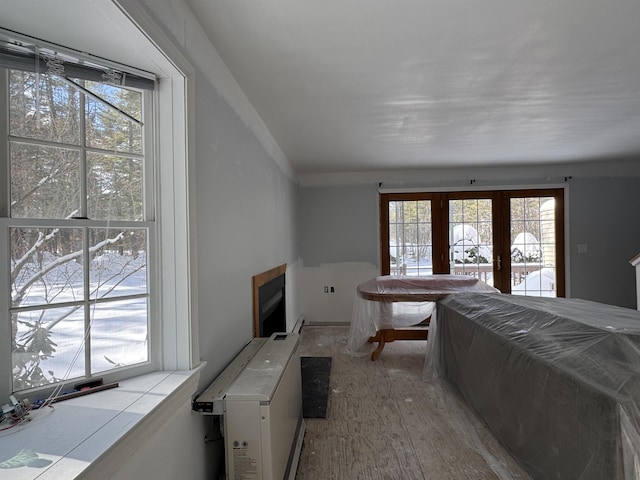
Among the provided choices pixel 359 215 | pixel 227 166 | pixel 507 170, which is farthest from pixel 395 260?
pixel 227 166

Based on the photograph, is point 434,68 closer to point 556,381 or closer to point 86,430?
point 556,381

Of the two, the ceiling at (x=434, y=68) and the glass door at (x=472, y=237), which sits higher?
the ceiling at (x=434, y=68)

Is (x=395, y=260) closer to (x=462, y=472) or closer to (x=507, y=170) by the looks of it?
(x=507, y=170)

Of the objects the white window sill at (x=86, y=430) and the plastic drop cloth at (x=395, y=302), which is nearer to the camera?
the white window sill at (x=86, y=430)

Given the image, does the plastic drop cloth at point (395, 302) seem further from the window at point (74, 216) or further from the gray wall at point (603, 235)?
the window at point (74, 216)

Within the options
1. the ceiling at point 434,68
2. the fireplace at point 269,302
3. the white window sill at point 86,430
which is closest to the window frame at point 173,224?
the white window sill at point 86,430

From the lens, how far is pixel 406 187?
484 cm

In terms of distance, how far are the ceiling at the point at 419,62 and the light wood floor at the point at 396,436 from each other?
217cm

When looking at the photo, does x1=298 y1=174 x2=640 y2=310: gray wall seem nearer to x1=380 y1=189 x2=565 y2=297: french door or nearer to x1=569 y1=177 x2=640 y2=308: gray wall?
x1=569 y1=177 x2=640 y2=308: gray wall

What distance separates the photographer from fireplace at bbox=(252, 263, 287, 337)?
234cm

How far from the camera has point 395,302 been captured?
10.7 ft

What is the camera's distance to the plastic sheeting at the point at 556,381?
114 centimetres

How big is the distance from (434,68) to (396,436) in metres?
2.26

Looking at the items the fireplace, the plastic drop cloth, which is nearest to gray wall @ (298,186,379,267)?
the plastic drop cloth
